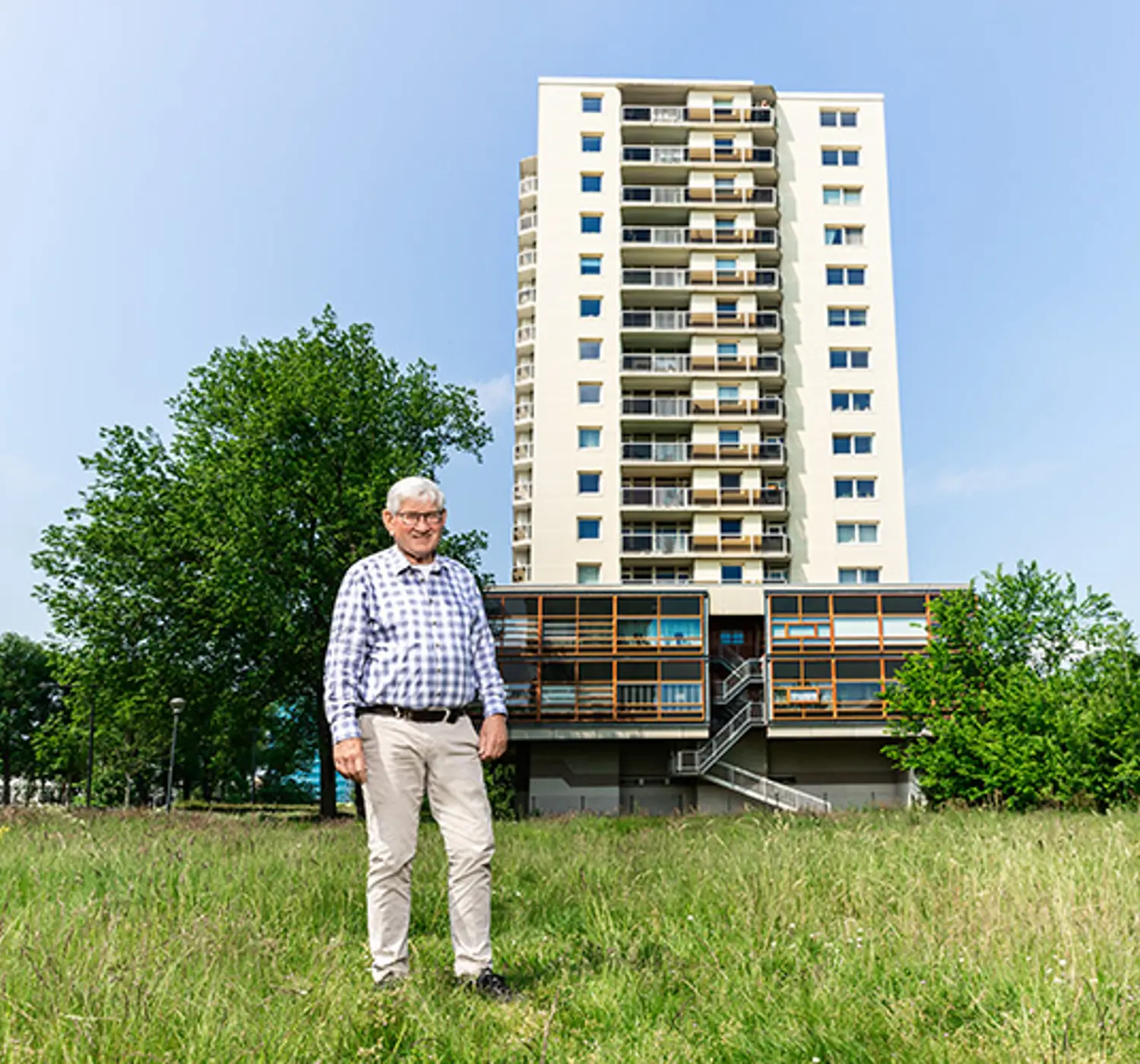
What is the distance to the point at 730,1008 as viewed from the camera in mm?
3656

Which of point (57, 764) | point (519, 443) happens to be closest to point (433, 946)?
point (57, 764)

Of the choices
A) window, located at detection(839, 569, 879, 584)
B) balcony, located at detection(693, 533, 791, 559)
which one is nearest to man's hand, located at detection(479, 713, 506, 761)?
balcony, located at detection(693, 533, 791, 559)

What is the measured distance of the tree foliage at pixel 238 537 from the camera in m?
27.7

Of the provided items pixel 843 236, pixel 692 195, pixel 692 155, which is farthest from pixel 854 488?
pixel 692 155

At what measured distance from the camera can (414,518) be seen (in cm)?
492

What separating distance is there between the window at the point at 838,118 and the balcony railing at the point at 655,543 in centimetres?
2471

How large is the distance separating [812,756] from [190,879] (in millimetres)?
38181

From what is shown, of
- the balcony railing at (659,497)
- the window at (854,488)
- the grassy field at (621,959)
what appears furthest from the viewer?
the window at (854,488)

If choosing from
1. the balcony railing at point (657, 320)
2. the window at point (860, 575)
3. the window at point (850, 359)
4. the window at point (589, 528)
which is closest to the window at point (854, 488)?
the window at point (860, 575)

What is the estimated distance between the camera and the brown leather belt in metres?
4.69

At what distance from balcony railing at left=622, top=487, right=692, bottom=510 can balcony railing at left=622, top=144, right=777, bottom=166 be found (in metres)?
17.7

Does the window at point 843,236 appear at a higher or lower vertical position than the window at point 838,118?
lower

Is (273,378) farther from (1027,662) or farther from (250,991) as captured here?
(250,991)

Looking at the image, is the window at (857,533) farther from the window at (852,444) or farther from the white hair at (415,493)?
the white hair at (415,493)
